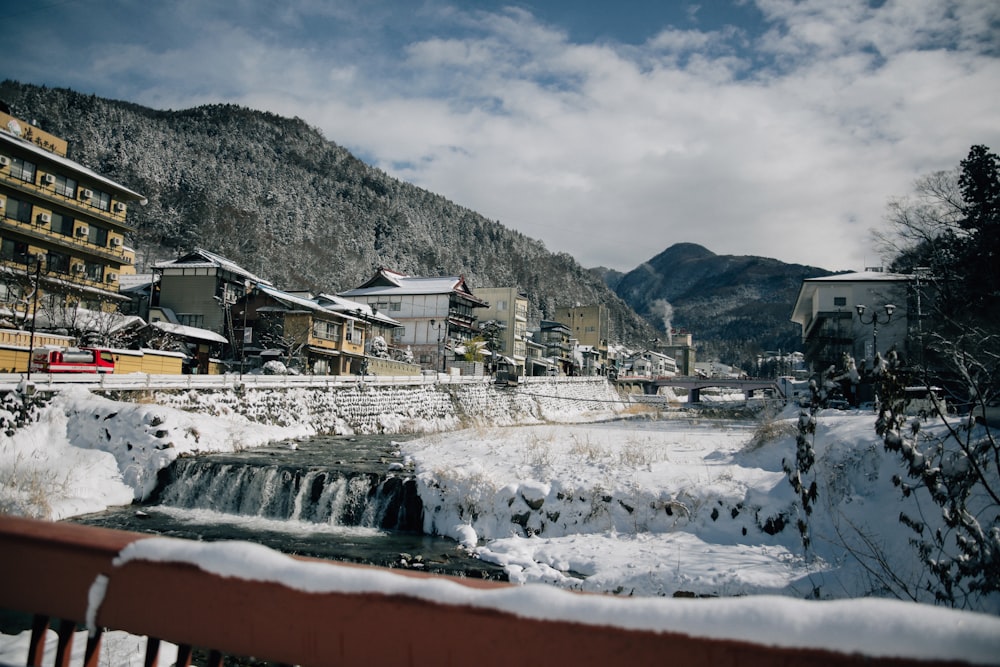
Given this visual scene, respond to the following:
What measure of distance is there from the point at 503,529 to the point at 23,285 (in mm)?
34947

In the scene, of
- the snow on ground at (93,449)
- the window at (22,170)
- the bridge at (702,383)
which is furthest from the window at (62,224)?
the bridge at (702,383)

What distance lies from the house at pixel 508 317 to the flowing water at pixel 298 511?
52734 millimetres

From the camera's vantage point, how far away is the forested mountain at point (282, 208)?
3467 inches

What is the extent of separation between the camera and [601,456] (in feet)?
53.9

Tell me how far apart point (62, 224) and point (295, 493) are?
109 ft

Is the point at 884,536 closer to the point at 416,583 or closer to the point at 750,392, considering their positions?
the point at 416,583

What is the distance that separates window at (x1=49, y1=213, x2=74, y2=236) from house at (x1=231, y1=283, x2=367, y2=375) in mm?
11185

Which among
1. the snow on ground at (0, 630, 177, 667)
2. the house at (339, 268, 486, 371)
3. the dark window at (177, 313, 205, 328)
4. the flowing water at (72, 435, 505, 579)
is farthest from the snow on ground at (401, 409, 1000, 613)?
the house at (339, 268, 486, 371)

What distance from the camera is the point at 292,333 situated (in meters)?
40.0

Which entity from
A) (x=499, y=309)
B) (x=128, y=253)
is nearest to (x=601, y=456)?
(x=128, y=253)

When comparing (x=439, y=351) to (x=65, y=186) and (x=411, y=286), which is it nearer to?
(x=411, y=286)

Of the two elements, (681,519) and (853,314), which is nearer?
(681,519)

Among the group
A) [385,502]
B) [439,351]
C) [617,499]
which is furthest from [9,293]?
[617,499]

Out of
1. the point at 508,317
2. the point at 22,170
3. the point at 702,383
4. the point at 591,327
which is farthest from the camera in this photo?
the point at 591,327
